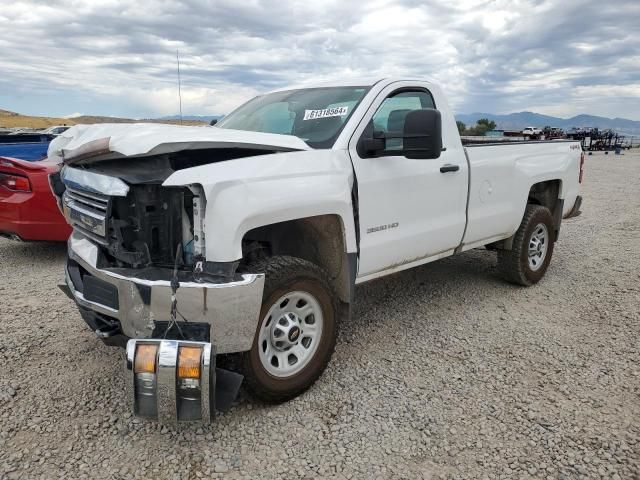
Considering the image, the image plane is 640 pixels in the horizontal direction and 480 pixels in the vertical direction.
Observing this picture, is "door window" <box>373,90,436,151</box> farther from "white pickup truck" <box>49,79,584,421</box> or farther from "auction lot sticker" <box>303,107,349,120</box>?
"auction lot sticker" <box>303,107,349,120</box>

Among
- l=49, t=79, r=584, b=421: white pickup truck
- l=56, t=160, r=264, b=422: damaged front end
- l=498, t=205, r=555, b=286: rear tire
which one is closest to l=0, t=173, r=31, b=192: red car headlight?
l=49, t=79, r=584, b=421: white pickup truck

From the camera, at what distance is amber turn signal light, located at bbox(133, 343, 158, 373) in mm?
2518

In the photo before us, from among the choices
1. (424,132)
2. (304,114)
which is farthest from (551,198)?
(304,114)

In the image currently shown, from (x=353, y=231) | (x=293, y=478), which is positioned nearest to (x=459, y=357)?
Result: (x=353, y=231)

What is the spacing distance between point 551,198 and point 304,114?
340 cm

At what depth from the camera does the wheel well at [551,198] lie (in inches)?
232

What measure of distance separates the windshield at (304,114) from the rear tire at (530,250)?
2448 millimetres

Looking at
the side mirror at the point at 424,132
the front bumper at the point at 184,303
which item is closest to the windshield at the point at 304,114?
the side mirror at the point at 424,132

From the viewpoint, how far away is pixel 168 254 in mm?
2961

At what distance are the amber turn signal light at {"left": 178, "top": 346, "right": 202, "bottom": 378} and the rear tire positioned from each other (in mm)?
3830

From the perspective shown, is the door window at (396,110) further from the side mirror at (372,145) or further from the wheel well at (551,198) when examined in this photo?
the wheel well at (551,198)

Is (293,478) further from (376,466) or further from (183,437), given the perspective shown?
(183,437)

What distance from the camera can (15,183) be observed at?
613 cm

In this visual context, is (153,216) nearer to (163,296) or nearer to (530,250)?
(163,296)
